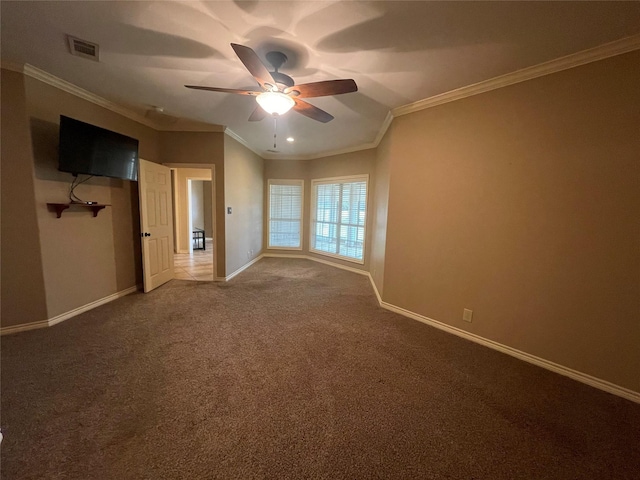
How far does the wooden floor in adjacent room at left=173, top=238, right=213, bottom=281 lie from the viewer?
4.67 m

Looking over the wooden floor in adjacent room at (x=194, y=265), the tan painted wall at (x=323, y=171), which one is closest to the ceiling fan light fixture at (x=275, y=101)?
the tan painted wall at (x=323, y=171)

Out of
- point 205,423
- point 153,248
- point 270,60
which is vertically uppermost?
point 270,60

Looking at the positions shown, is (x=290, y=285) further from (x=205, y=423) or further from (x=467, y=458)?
(x=467, y=458)

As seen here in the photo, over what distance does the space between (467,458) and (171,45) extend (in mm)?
3492

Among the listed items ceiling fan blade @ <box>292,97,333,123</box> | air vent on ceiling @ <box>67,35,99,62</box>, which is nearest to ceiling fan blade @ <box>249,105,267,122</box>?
ceiling fan blade @ <box>292,97,333,123</box>

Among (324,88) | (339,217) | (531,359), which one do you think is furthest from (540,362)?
(339,217)

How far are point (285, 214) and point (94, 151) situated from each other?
159 inches

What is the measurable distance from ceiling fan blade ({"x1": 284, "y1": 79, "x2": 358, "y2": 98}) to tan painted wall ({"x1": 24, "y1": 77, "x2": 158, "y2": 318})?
2591 mm

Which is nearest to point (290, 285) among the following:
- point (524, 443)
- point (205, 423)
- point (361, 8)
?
point (205, 423)

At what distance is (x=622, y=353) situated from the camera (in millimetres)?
1912

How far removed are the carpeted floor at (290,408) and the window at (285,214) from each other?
12.4ft

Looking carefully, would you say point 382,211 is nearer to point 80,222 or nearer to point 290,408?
point 290,408

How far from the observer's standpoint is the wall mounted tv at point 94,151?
255 centimetres

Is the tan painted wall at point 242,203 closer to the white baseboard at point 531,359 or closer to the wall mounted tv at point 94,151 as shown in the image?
the wall mounted tv at point 94,151
